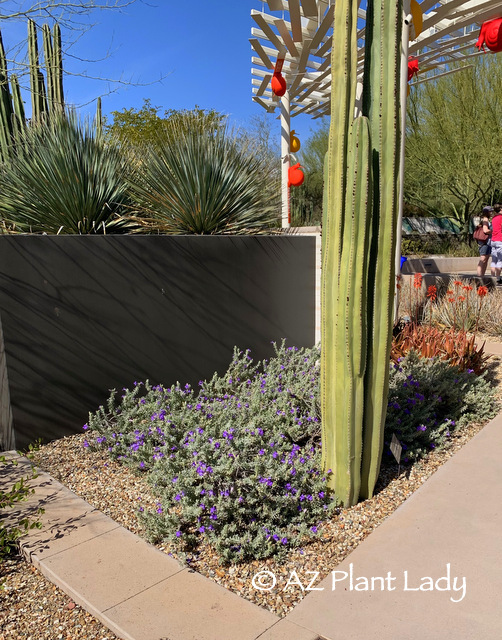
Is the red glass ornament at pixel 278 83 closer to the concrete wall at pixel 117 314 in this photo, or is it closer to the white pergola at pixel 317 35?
the white pergola at pixel 317 35

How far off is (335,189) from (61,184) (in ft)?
10.0

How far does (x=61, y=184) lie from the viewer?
4.85m

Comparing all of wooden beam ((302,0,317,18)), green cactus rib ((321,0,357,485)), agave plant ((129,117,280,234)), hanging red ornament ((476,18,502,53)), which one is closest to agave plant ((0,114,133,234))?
agave plant ((129,117,280,234))

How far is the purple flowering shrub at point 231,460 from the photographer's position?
2.72 meters

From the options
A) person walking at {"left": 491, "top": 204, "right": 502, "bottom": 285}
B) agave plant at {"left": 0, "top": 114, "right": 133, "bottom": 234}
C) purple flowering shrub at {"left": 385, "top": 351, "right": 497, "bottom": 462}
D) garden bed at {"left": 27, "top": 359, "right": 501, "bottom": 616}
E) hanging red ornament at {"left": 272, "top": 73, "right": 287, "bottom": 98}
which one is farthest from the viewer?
person walking at {"left": 491, "top": 204, "right": 502, "bottom": 285}

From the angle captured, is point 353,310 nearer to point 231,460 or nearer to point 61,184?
point 231,460

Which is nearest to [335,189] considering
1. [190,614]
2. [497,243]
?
[190,614]

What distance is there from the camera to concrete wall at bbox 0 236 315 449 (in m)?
3.87

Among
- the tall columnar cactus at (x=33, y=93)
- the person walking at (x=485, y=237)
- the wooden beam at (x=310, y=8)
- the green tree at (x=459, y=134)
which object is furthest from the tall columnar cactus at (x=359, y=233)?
the green tree at (x=459, y=134)

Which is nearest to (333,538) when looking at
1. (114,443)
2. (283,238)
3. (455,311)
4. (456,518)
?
(456,518)

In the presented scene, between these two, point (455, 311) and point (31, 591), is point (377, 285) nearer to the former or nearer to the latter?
point (31, 591)

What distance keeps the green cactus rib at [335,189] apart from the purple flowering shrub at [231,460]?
14.6 inches

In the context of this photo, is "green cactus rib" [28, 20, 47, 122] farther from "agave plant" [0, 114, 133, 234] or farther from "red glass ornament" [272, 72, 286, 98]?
"red glass ornament" [272, 72, 286, 98]

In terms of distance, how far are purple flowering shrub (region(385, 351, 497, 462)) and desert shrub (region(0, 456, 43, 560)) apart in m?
2.41
